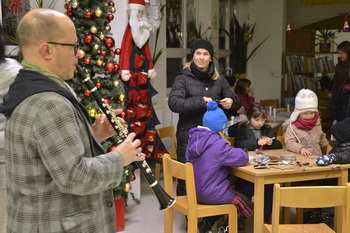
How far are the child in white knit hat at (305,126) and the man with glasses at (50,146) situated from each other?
7.40 feet

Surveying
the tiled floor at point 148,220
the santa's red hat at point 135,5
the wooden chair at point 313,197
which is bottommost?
the tiled floor at point 148,220

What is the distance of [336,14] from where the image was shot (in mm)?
8703

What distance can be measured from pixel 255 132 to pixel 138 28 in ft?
4.58

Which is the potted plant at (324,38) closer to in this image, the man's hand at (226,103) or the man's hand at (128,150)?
the man's hand at (226,103)

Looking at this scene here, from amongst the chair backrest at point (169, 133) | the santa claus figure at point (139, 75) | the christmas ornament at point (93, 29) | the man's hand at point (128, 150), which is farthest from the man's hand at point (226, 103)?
the man's hand at point (128, 150)

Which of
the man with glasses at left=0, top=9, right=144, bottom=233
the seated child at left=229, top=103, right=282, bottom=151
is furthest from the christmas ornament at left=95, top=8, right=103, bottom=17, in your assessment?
the man with glasses at left=0, top=9, right=144, bottom=233

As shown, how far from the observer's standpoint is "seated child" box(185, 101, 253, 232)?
2.93 meters

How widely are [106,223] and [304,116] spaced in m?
2.31

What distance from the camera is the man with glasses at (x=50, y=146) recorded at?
4.51 ft

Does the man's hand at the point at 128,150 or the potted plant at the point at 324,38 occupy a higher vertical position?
the potted plant at the point at 324,38

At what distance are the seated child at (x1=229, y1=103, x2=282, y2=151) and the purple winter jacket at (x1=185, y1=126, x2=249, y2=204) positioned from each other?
67 centimetres

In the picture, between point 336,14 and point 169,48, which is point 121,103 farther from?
point 336,14

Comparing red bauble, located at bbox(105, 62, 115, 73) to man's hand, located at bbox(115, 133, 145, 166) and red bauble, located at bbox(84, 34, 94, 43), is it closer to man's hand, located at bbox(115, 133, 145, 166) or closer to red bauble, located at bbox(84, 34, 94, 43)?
red bauble, located at bbox(84, 34, 94, 43)

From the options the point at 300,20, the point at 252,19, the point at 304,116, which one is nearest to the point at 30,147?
the point at 304,116
